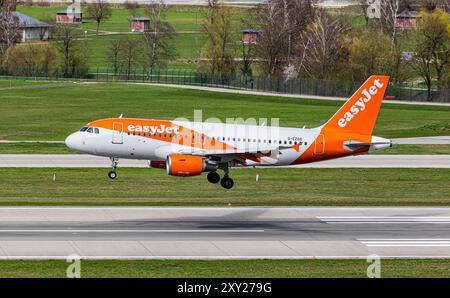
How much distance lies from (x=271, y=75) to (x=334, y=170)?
103m

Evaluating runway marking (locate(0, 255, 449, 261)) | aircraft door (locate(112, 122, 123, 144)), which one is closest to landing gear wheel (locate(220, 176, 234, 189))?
aircraft door (locate(112, 122, 123, 144))

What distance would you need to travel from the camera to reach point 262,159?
54.5 metres

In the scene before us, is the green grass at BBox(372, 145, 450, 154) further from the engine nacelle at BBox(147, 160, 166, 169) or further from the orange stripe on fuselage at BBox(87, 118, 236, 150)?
the engine nacelle at BBox(147, 160, 166, 169)

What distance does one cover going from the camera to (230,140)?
5503cm

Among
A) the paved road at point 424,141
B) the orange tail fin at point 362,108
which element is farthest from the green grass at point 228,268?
the paved road at point 424,141

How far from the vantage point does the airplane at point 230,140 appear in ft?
177

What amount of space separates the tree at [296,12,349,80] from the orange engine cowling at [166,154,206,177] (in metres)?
109

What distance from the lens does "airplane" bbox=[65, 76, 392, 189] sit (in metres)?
54.0

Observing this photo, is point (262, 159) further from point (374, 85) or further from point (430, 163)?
point (430, 163)

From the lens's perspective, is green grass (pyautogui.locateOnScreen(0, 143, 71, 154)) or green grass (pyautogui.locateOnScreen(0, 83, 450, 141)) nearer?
green grass (pyautogui.locateOnScreen(0, 143, 71, 154))

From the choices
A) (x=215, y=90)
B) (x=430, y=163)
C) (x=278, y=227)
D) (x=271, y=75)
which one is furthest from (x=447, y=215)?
(x=271, y=75)

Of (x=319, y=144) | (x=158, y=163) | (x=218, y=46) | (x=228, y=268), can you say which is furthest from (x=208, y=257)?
(x=218, y=46)

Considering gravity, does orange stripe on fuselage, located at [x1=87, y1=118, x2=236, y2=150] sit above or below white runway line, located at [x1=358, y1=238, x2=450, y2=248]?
above

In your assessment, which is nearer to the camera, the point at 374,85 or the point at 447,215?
the point at 447,215
